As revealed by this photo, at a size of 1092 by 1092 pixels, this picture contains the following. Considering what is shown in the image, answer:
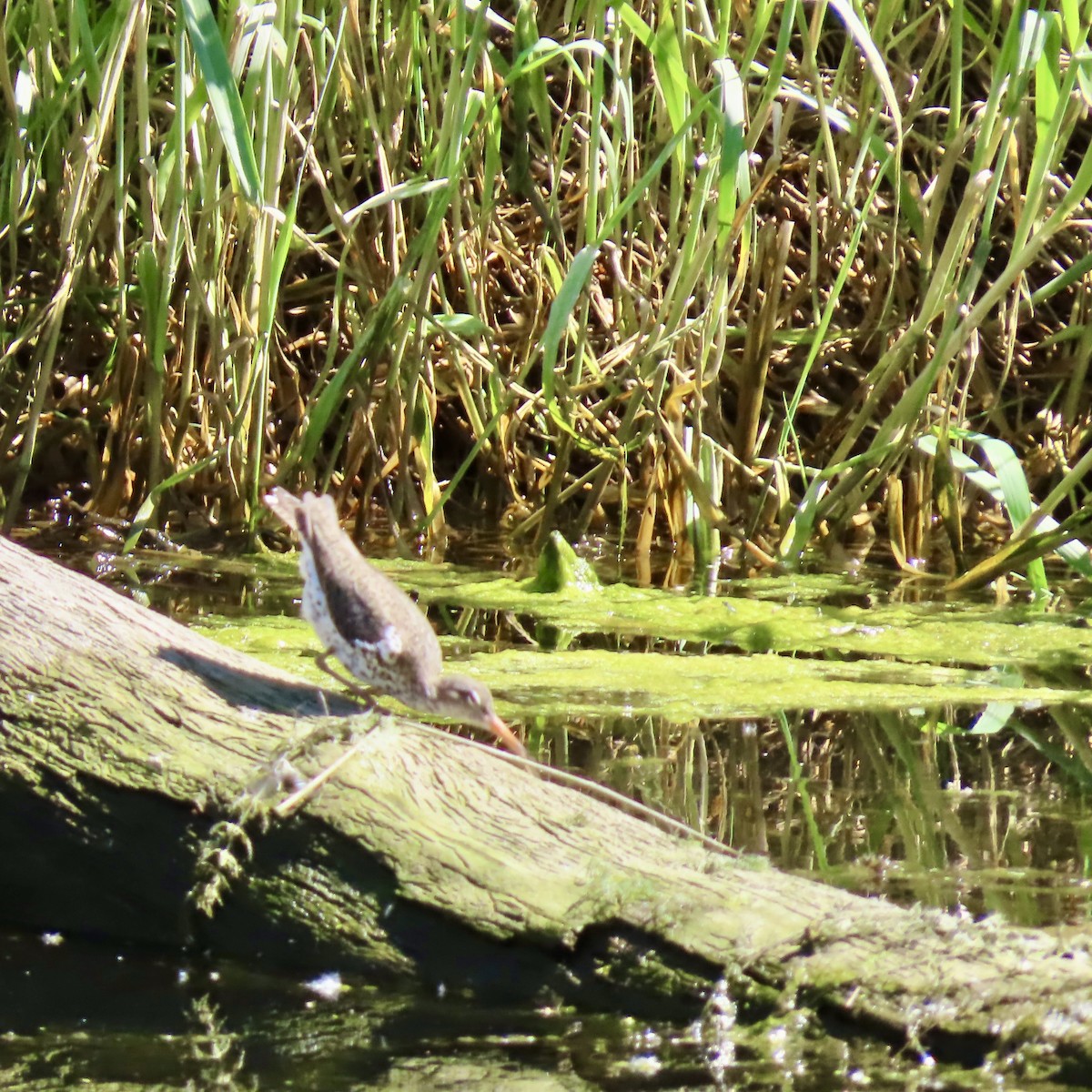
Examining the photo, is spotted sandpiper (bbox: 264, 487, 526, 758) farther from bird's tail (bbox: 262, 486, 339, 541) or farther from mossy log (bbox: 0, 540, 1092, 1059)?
mossy log (bbox: 0, 540, 1092, 1059)

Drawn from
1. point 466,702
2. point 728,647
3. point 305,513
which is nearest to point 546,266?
point 728,647

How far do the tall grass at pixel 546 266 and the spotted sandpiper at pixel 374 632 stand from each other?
121cm

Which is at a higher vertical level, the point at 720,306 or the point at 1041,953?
the point at 720,306

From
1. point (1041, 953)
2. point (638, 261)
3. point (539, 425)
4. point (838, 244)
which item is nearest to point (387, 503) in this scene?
point (539, 425)

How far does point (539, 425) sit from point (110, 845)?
11.7 feet

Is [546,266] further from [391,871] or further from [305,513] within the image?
[391,871]

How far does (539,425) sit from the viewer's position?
19.1 feet

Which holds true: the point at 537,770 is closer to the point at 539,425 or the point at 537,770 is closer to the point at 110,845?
the point at 110,845

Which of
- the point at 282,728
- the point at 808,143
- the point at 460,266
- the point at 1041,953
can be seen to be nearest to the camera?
the point at 1041,953

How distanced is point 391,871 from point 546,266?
11.1 feet

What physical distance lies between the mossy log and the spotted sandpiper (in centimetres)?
11

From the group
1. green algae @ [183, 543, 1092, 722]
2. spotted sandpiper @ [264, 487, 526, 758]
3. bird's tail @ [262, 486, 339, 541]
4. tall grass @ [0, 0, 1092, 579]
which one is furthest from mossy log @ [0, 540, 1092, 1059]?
tall grass @ [0, 0, 1092, 579]

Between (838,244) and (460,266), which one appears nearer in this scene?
(460,266)

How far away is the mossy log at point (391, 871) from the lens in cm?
203
